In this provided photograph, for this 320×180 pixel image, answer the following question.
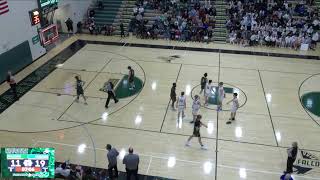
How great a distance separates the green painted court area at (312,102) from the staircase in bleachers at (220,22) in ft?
30.8

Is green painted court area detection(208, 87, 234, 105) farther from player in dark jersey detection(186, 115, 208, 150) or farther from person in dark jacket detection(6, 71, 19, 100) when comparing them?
person in dark jacket detection(6, 71, 19, 100)

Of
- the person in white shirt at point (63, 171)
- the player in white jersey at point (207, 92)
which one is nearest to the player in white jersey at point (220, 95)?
the player in white jersey at point (207, 92)

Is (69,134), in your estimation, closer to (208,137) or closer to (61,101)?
(61,101)

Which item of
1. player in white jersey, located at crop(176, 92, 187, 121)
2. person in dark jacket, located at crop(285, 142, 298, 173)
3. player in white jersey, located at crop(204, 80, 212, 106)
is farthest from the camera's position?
player in white jersey, located at crop(204, 80, 212, 106)

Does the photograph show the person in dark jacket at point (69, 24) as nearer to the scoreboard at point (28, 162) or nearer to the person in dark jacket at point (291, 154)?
the scoreboard at point (28, 162)

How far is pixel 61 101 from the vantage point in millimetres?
17062

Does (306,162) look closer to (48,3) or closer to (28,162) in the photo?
(28,162)

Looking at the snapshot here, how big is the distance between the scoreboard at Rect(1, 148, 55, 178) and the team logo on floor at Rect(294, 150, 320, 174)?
8821 millimetres

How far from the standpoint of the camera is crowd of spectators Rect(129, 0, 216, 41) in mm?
25844

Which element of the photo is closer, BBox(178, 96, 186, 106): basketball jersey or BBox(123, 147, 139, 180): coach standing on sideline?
BBox(123, 147, 139, 180): coach standing on sideline

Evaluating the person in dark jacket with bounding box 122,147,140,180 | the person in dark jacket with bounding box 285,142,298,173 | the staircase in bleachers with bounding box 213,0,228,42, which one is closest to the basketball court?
the person in dark jacket with bounding box 285,142,298,173

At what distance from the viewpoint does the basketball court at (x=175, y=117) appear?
42.1ft

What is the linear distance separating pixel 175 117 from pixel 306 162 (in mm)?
5882

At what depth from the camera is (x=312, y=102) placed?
672 inches
